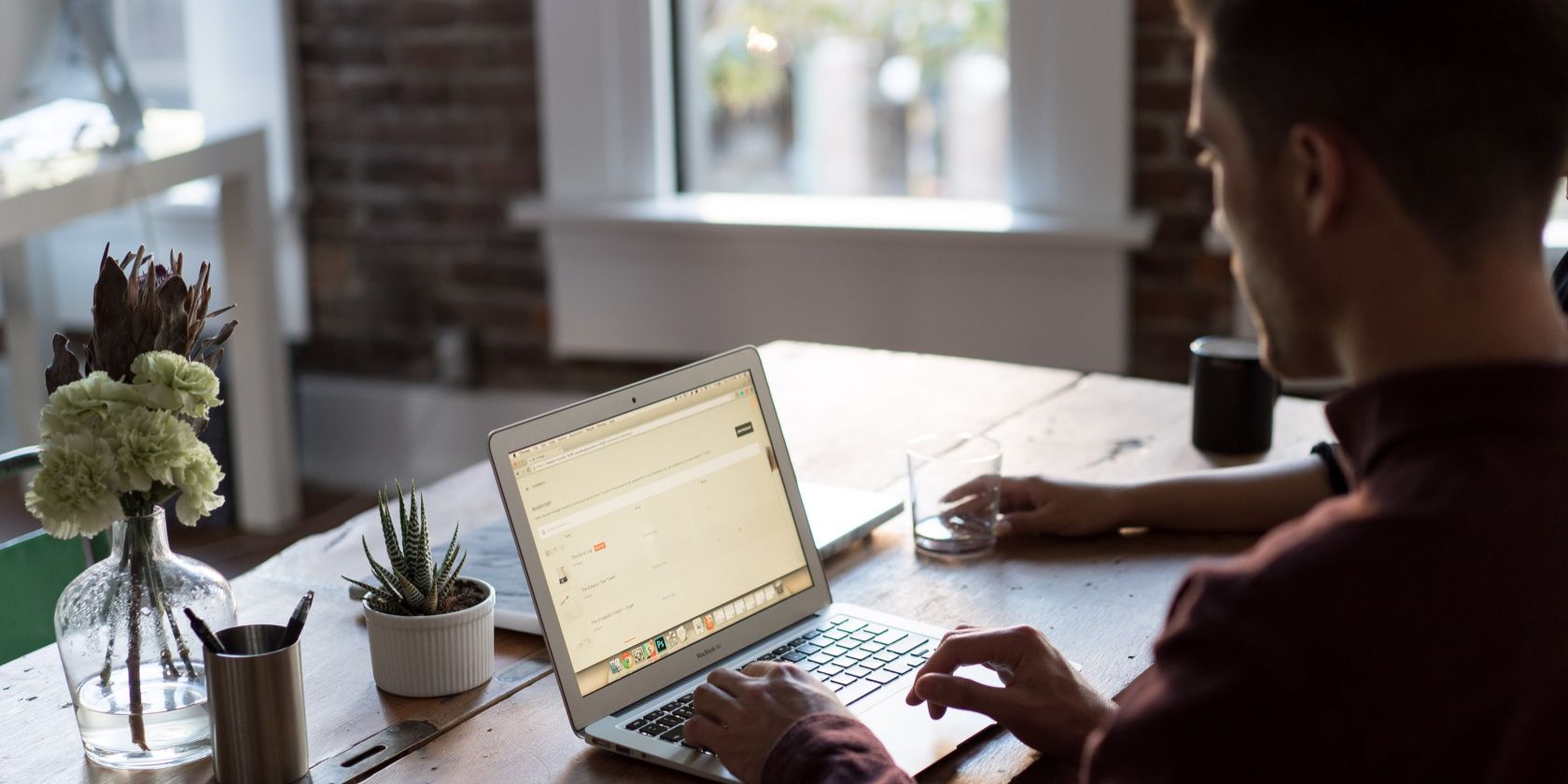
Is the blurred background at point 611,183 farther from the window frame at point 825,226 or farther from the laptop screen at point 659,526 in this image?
the laptop screen at point 659,526

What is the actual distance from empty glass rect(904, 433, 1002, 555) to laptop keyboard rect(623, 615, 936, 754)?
0.78 ft

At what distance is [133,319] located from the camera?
1.13 m

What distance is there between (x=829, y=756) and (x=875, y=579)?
47 cm

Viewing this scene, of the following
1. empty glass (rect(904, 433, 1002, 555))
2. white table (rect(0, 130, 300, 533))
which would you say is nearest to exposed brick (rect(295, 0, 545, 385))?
white table (rect(0, 130, 300, 533))

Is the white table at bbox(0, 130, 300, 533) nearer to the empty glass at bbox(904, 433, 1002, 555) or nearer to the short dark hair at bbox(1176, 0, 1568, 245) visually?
the empty glass at bbox(904, 433, 1002, 555)

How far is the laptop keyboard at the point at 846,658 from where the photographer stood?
3.94 feet

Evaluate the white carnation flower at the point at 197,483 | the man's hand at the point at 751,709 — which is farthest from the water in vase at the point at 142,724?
the man's hand at the point at 751,709

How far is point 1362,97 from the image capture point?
0.79 meters

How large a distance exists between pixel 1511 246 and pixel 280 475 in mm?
3169

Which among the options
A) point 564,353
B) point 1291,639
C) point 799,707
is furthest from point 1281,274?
point 564,353

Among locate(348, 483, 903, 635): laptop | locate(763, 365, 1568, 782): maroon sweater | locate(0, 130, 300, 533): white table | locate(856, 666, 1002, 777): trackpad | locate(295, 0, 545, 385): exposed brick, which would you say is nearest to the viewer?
locate(763, 365, 1568, 782): maroon sweater

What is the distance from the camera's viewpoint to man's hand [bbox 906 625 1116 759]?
3.79 feet

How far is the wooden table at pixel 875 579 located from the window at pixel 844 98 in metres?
1.14

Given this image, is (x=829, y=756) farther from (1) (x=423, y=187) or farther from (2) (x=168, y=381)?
(1) (x=423, y=187)
